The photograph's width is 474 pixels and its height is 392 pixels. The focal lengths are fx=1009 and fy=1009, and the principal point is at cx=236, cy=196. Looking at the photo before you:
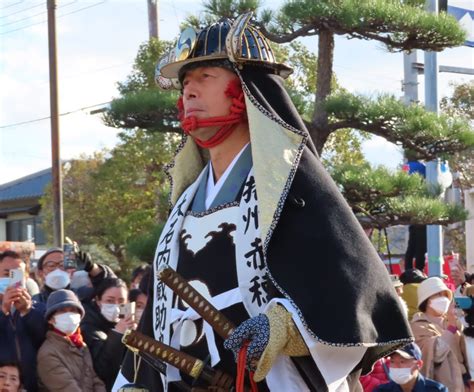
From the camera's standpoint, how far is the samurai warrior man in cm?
280

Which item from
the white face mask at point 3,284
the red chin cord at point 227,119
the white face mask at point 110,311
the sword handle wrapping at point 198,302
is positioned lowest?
the white face mask at point 110,311

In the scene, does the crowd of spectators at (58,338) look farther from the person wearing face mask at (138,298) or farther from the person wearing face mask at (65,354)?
the person wearing face mask at (138,298)

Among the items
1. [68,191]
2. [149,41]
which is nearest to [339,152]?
[149,41]

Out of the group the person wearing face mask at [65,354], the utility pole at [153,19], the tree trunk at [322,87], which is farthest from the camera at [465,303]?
the utility pole at [153,19]

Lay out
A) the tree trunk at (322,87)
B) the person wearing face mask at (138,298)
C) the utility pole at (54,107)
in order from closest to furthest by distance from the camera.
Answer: the person wearing face mask at (138,298) → the tree trunk at (322,87) → the utility pole at (54,107)

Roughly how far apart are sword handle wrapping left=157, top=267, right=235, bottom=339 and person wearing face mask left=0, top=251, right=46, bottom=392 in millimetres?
2833

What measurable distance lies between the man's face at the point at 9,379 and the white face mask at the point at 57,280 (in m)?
1.47

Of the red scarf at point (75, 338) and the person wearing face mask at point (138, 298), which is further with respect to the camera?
the person wearing face mask at point (138, 298)

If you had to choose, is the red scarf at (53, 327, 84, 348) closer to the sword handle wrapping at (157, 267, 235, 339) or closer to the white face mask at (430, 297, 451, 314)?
the white face mask at (430, 297, 451, 314)

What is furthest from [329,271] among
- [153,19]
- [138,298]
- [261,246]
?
[153,19]

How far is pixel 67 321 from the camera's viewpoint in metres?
6.03

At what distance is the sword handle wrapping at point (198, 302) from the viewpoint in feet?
9.62

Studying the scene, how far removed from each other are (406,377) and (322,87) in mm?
3679

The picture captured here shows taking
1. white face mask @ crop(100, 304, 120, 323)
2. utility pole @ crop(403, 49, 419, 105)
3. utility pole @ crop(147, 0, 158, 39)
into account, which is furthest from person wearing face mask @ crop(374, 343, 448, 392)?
utility pole @ crop(147, 0, 158, 39)
